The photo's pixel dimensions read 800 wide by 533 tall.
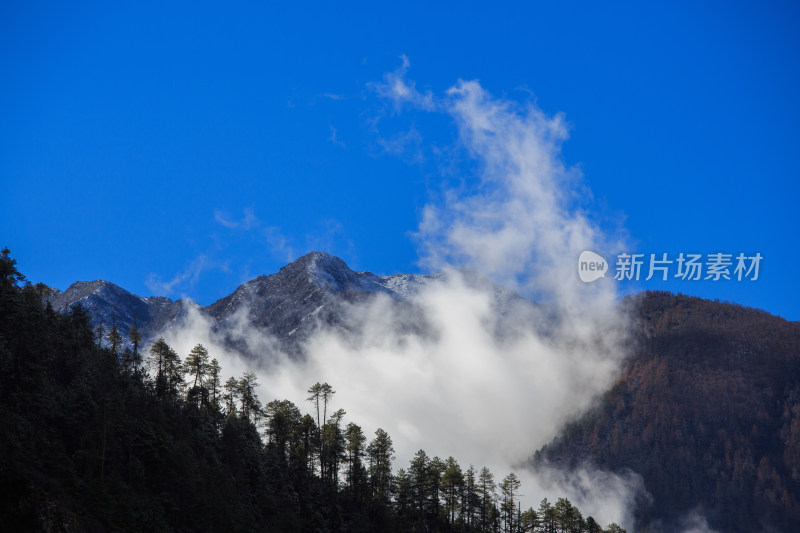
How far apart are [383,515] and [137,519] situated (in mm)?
44045

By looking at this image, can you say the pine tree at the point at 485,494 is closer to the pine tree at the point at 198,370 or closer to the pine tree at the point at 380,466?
the pine tree at the point at 380,466

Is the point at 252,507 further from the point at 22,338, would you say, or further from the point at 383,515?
the point at 22,338

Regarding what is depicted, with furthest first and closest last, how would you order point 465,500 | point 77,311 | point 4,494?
point 465,500, point 77,311, point 4,494

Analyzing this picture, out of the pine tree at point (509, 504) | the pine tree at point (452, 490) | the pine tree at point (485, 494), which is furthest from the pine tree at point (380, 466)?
the pine tree at point (509, 504)

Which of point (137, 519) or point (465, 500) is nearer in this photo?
point (137, 519)

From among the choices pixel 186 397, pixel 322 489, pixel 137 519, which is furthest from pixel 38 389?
pixel 322 489

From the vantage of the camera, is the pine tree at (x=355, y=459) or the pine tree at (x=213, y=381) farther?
the pine tree at (x=355, y=459)

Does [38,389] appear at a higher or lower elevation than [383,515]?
higher

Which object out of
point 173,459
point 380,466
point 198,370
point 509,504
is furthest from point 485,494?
point 173,459

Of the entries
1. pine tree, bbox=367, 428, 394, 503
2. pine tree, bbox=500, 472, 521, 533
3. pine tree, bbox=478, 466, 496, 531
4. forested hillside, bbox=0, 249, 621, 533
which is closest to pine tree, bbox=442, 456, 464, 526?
forested hillside, bbox=0, 249, 621, 533

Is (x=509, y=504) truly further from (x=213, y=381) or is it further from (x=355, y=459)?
(x=213, y=381)

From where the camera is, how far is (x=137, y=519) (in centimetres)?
6400

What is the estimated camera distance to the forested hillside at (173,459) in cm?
6100

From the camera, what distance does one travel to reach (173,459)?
75.6 m
